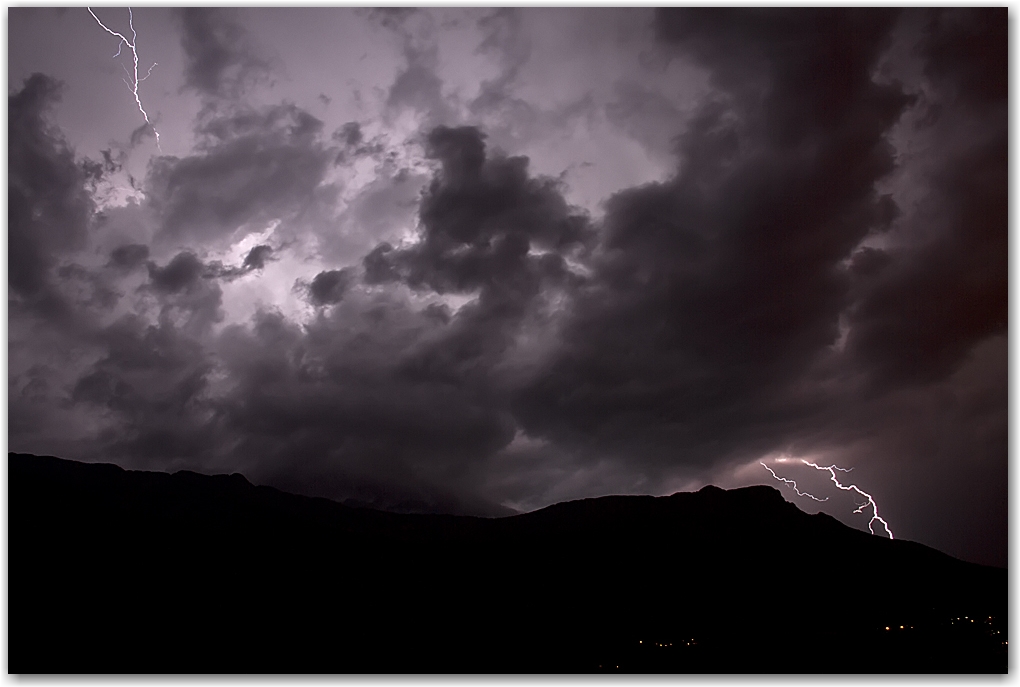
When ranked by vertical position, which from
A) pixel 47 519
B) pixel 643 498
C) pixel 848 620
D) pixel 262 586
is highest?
pixel 643 498

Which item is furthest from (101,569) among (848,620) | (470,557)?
(848,620)

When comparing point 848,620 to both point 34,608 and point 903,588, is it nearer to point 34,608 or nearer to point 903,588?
point 903,588

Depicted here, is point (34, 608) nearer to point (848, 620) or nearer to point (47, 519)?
point (47, 519)

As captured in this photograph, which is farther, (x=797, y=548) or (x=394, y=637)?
(x=797, y=548)

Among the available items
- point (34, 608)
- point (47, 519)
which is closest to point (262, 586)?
point (47, 519)

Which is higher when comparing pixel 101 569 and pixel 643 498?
pixel 643 498

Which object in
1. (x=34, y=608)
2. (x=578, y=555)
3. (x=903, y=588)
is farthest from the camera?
(x=578, y=555)

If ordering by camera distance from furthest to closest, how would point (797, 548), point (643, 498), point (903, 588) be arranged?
point (643, 498) < point (797, 548) < point (903, 588)
